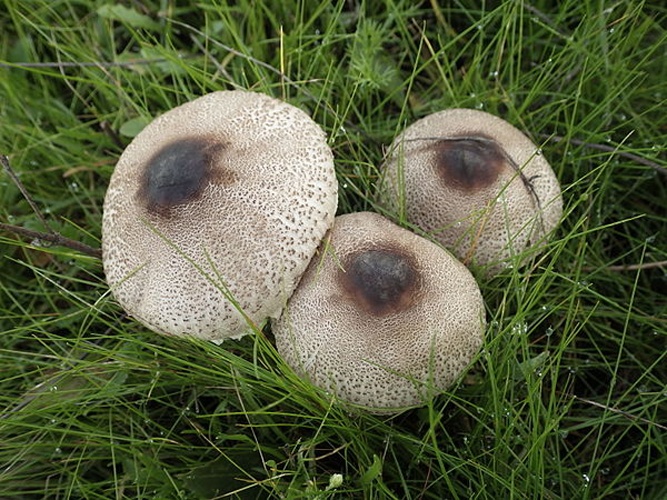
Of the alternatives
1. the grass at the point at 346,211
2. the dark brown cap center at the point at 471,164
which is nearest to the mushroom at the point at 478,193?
the dark brown cap center at the point at 471,164

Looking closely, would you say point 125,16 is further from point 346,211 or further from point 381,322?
point 381,322

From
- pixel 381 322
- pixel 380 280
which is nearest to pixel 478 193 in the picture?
pixel 380 280

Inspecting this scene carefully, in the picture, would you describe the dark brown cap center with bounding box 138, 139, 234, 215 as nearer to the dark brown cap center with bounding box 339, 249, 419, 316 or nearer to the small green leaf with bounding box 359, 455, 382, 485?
the dark brown cap center with bounding box 339, 249, 419, 316

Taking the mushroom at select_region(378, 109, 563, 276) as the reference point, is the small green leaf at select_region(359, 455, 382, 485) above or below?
below

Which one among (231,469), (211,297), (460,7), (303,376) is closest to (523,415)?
(303,376)

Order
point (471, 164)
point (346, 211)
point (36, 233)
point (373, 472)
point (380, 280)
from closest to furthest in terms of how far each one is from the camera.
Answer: point (373, 472)
point (380, 280)
point (36, 233)
point (471, 164)
point (346, 211)

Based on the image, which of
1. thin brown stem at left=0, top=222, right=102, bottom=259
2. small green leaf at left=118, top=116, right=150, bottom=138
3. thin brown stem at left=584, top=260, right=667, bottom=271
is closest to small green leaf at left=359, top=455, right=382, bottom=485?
thin brown stem at left=584, top=260, right=667, bottom=271

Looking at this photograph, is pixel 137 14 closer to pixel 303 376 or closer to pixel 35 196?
pixel 35 196
